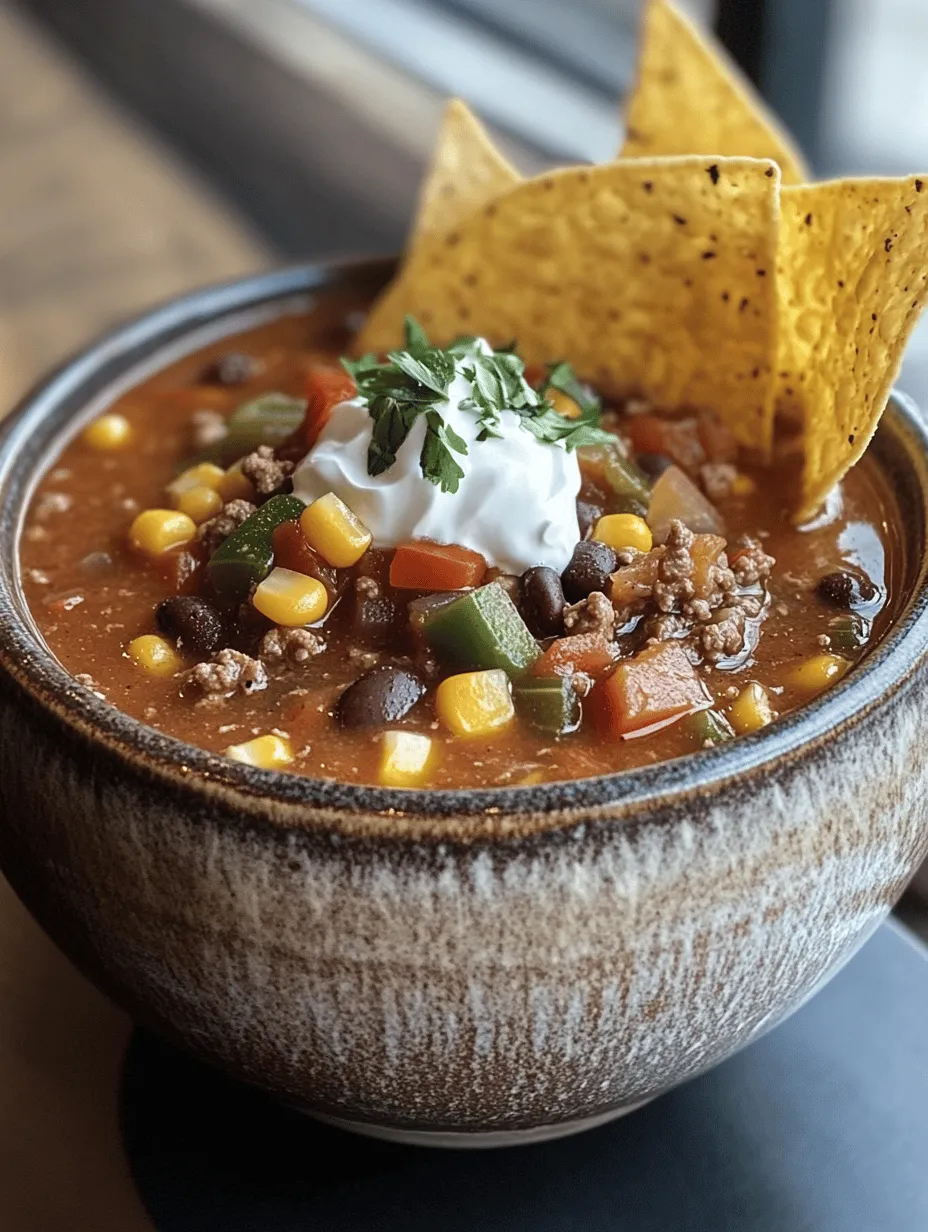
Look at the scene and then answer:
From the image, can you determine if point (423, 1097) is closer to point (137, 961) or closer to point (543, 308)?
point (137, 961)

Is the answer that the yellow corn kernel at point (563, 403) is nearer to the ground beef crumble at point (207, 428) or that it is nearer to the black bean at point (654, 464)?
the black bean at point (654, 464)

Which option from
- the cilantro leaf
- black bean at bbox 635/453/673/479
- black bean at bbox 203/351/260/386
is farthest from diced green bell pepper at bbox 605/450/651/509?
black bean at bbox 203/351/260/386

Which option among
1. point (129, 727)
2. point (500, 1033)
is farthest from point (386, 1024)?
point (129, 727)

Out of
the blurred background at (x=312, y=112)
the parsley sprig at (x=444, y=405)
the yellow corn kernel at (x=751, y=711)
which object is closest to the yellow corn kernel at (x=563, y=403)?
the parsley sprig at (x=444, y=405)

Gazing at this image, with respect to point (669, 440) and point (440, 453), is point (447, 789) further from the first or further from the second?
point (669, 440)

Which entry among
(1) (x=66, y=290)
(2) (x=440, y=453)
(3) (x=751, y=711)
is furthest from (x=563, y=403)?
(1) (x=66, y=290)

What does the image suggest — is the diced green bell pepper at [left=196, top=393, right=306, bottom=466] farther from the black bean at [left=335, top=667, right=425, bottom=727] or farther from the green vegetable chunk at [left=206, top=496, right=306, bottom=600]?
the black bean at [left=335, top=667, right=425, bottom=727]
